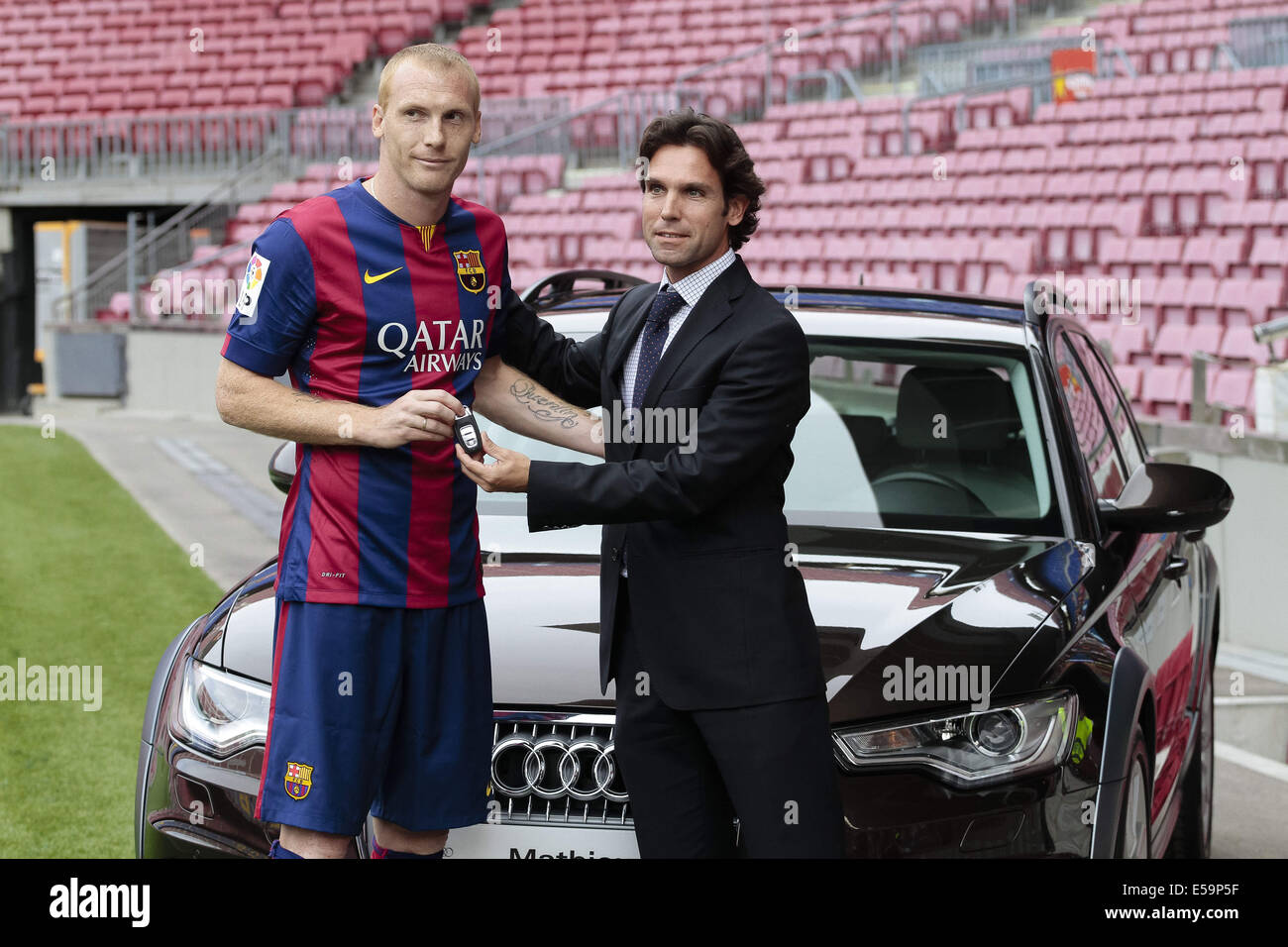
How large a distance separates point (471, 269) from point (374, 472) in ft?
1.27

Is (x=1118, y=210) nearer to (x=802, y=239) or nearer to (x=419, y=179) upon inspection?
(x=802, y=239)

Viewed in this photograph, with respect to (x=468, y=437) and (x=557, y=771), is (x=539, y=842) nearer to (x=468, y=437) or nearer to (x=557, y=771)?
(x=557, y=771)

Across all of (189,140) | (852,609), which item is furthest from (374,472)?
(189,140)

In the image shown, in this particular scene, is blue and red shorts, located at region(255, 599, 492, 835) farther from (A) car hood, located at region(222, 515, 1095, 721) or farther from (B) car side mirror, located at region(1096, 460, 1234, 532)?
(B) car side mirror, located at region(1096, 460, 1234, 532)

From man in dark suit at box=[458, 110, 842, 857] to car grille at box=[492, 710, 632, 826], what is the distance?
155 mm

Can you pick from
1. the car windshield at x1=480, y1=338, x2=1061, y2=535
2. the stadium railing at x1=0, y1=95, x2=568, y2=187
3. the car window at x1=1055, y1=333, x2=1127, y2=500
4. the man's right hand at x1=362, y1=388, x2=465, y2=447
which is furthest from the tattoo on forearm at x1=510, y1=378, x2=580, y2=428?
the stadium railing at x1=0, y1=95, x2=568, y2=187

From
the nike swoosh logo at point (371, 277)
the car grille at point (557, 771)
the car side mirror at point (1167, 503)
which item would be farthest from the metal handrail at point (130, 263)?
the nike swoosh logo at point (371, 277)

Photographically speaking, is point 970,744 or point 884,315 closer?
point 970,744

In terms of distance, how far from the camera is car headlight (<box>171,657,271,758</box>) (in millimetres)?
2994

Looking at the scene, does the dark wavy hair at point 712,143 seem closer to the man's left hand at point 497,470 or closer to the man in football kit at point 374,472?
the man in football kit at point 374,472

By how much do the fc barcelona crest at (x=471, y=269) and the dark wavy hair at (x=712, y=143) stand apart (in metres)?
0.31

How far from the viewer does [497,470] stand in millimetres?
2541

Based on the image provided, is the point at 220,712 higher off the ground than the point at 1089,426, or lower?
lower

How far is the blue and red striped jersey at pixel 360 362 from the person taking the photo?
2.57m
